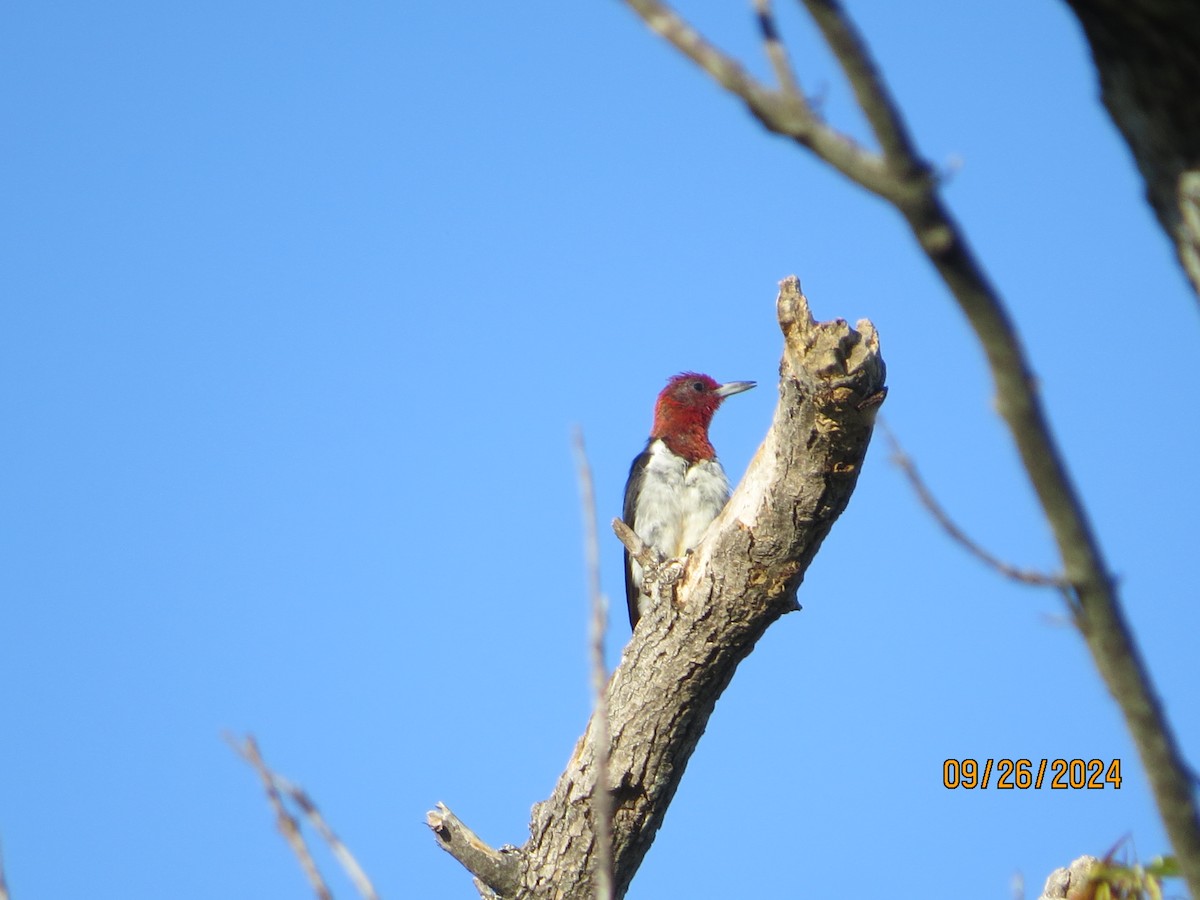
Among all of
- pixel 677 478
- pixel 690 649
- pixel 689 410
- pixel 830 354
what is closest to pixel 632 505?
pixel 677 478

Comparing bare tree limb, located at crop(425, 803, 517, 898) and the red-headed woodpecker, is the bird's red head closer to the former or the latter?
the red-headed woodpecker

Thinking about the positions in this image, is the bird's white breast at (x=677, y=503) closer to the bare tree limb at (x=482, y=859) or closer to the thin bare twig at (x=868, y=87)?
the bare tree limb at (x=482, y=859)

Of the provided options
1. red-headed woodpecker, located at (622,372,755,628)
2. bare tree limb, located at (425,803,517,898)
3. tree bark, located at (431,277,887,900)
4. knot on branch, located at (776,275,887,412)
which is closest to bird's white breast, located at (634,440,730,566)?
red-headed woodpecker, located at (622,372,755,628)

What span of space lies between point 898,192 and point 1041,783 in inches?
190

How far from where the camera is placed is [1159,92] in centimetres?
156

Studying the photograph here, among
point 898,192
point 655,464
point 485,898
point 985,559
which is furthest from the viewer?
point 655,464

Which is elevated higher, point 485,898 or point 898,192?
point 485,898

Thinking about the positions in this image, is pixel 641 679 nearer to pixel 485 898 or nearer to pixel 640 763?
pixel 640 763

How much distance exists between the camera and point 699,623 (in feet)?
15.4

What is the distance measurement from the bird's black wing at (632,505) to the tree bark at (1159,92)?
606 cm

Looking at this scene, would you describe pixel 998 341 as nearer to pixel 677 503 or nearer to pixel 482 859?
pixel 482 859

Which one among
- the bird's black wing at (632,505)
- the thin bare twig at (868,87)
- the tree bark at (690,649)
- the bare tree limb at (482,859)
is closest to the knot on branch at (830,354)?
the tree bark at (690,649)

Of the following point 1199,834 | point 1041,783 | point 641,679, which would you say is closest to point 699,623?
point 641,679

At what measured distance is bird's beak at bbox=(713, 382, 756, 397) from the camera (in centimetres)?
816
